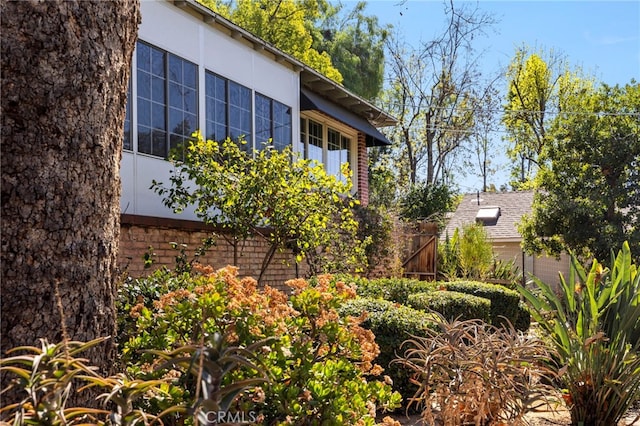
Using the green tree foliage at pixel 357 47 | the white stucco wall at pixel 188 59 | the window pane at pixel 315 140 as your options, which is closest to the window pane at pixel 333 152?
the window pane at pixel 315 140

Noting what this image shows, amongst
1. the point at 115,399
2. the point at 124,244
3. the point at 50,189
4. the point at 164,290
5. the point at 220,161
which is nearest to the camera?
the point at 115,399

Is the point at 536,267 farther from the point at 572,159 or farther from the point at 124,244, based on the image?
the point at 124,244

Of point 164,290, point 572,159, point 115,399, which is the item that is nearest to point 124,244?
point 164,290

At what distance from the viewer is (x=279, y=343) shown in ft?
9.33

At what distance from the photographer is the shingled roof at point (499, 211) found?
30.9 metres

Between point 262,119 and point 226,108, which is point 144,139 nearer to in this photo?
point 226,108

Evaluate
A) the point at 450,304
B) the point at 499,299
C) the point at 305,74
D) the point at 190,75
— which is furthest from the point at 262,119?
the point at 450,304

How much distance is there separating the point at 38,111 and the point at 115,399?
1.27 metres

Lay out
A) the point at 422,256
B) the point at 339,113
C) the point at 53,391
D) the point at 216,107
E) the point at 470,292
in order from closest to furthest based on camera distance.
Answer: the point at 53,391
the point at 216,107
the point at 470,292
the point at 339,113
the point at 422,256

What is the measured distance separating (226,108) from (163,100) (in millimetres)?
1914

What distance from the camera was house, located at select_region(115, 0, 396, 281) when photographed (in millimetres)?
9711

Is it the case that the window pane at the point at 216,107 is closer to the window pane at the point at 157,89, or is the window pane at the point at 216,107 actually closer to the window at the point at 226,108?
the window at the point at 226,108

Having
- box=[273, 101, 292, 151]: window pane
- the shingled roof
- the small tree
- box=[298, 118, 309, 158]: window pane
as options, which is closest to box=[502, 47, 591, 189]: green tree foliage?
the shingled roof

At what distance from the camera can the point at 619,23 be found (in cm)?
1299
